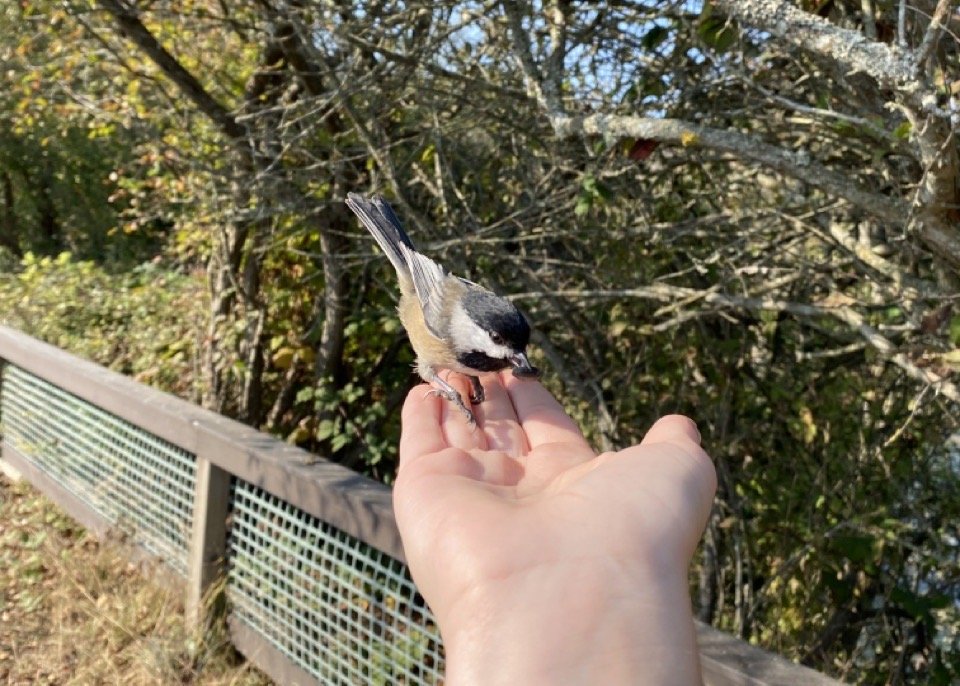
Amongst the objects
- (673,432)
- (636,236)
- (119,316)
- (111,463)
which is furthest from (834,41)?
(119,316)

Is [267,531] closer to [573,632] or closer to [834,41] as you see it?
[573,632]

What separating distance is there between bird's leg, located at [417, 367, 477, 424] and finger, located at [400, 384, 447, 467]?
5 centimetres

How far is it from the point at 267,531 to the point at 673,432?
2074 mm

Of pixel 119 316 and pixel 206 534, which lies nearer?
pixel 206 534

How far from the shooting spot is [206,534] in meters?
3.47

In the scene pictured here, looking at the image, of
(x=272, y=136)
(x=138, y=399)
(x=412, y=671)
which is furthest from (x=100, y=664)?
(x=272, y=136)

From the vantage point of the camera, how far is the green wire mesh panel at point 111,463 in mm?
3818

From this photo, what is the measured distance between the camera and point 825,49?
66.8 inches

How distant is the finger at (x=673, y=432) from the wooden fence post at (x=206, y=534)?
2.24m

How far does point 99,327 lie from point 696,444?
624 cm

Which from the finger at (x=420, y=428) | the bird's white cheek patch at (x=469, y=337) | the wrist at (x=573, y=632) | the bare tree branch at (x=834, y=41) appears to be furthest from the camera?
the bird's white cheek patch at (x=469, y=337)

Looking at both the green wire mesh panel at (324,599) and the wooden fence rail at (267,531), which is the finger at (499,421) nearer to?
the wooden fence rail at (267,531)

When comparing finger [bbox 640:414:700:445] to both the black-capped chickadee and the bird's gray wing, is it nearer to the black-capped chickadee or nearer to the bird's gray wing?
the black-capped chickadee

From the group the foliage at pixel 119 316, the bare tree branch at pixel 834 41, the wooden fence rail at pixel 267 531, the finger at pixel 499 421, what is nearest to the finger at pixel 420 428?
the finger at pixel 499 421
